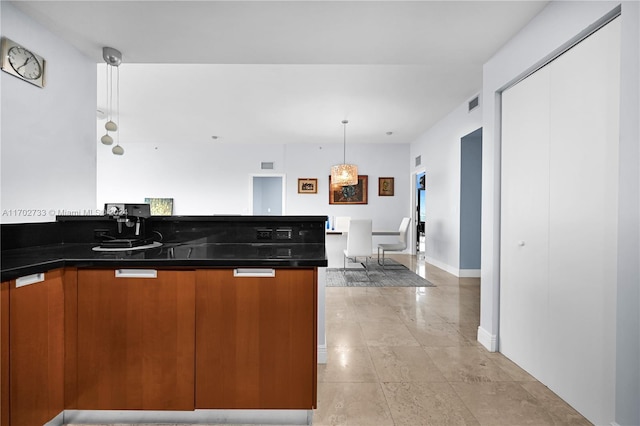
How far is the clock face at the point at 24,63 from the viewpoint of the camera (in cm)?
191

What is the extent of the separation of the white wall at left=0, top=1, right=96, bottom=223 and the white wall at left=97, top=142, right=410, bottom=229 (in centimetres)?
545

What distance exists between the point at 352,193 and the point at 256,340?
6626mm

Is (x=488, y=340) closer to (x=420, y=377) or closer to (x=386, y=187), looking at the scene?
(x=420, y=377)

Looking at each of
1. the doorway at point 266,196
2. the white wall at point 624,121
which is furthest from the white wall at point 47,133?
the doorway at point 266,196

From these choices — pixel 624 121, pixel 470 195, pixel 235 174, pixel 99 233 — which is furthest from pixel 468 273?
pixel 235 174

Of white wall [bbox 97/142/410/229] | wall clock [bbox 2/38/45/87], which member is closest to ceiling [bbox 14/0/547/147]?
wall clock [bbox 2/38/45/87]

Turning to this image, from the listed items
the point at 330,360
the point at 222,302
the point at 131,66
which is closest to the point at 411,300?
the point at 330,360

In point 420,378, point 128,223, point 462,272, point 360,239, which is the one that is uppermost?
point 128,223

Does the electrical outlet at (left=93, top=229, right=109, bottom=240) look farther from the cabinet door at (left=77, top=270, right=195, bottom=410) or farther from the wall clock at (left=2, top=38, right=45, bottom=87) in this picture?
the wall clock at (left=2, top=38, right=45, bottom=87)

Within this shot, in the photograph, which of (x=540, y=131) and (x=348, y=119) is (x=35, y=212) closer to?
(x=540, y=131)

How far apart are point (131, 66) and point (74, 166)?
190 cm

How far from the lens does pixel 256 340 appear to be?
1.49m

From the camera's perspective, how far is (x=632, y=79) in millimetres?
1342

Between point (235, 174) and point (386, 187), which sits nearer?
point (386, 187)
